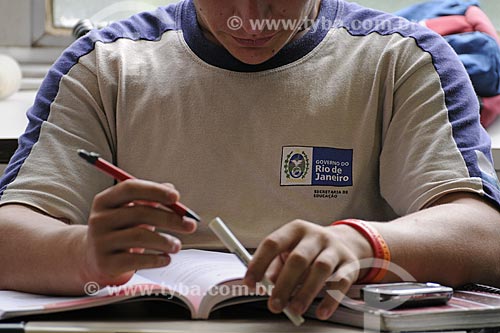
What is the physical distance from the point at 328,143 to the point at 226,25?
0.72 ft

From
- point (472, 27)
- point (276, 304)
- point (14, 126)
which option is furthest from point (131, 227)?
point (472, 27)

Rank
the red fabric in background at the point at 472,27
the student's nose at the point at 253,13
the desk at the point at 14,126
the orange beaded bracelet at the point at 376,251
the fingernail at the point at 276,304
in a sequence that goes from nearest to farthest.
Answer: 1. the fingernail at the point at 276,304
2. the orange beaded bracelet at the point at 376,251
3. the student's nose at the point at 253,13
4. the desk at the point at 14,126
5. the red fabric in background at the point at 472,27

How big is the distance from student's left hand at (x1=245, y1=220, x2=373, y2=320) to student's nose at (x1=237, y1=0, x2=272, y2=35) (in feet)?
1.08

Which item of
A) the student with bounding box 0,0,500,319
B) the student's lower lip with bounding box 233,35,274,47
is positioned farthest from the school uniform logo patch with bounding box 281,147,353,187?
the student's lower lip with bounding box 233,35,274,47

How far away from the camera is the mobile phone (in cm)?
90

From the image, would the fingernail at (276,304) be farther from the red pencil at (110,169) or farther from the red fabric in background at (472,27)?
the red fabric in background at (472,27)

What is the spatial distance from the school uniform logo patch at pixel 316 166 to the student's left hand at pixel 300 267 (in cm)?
32

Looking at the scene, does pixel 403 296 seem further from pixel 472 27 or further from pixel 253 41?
pixel 472 27

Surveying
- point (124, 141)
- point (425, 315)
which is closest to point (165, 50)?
point (124, 141)

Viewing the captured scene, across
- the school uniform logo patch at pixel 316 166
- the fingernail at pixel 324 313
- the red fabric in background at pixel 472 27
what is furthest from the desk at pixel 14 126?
the fingernail at pixel 324 313

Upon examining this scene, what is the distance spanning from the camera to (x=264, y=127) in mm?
1273

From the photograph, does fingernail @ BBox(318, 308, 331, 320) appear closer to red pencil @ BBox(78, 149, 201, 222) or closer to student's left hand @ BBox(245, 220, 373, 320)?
student's left hand @ BBox(245, 220, 373, 320)

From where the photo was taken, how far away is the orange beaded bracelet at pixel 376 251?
3.31 ft

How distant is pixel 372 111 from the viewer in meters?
1.28
